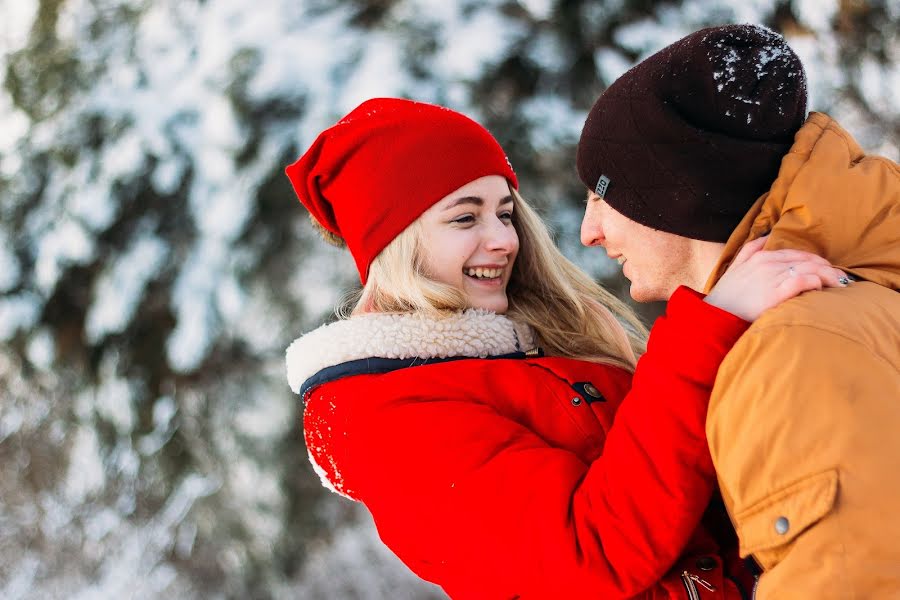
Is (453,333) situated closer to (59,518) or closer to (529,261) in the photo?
(529,261)

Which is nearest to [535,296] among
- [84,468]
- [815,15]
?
[815,15]

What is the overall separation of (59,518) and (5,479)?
395mm

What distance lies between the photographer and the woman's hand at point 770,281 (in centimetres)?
135

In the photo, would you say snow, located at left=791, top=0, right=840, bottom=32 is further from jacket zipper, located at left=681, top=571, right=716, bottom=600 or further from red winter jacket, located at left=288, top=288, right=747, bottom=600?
jacket zipper, located at left=681, top=571, right=716, bottom=600

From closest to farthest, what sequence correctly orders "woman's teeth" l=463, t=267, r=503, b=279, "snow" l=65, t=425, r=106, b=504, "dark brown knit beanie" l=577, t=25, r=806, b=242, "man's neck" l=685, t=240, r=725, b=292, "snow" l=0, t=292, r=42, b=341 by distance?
1. "dark brown knit beanie" l=577, t=25, r=806, b=242
2. "man's neck" l=685, t=240, r=725, b=292
3. "woman's teeth" l=463, t=267, r=503, b=279
4. "snow" l=65, t=425, r=106, b=504
5. "snow" l=0, t=292, r=42, b=341

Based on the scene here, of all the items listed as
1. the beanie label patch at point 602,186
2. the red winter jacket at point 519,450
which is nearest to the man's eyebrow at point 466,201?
the red winter jacket at point 519,450

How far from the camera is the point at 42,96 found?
17.0ft

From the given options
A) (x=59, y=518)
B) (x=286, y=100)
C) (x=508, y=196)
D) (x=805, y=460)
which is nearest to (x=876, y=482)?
(x=805, y=460)

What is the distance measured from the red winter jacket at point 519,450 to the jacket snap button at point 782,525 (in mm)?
204

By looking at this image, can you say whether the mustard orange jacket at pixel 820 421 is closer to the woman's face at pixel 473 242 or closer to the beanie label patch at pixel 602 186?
the beanie label patch at pixel 602 186

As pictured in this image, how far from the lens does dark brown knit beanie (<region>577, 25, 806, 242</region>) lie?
1555mm

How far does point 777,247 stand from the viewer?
4.73ft

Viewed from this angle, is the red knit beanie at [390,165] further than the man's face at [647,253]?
Yes

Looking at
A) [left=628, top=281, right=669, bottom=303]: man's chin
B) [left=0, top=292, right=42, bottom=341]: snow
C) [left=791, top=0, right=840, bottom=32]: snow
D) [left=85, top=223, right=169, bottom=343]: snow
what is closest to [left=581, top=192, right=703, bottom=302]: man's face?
[left=628, top=281, right=669, bottom=303]: man's chin
